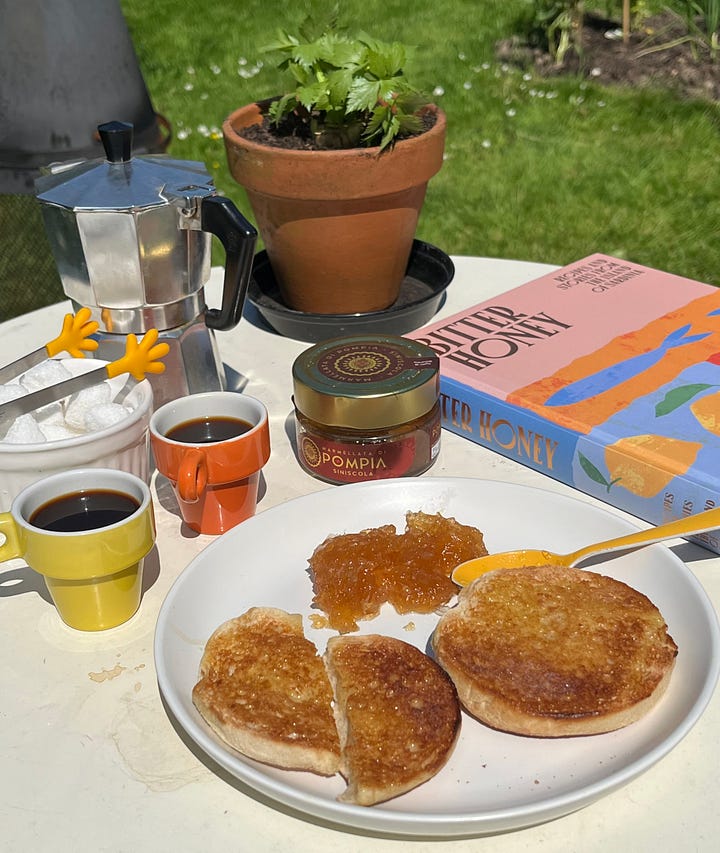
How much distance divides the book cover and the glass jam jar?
115 millimetres

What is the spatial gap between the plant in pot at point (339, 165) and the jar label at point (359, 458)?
1.57 ft

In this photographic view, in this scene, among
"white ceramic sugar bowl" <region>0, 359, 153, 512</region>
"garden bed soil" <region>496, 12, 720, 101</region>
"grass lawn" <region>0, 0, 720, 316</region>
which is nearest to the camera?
"white ceramic sugar bowl" <region>0, 359, 153, 512</region>

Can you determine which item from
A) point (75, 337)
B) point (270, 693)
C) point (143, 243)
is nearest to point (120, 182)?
point (143, 243)

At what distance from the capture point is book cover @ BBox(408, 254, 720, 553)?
120cm

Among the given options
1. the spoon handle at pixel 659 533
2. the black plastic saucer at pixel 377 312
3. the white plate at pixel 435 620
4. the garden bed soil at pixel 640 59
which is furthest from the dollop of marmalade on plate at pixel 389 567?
the garden bed soil at pixel 640 59

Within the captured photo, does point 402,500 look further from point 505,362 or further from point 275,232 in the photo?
point 275,232

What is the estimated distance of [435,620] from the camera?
3.51 feet

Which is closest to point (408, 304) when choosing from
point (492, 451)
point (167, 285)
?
point (492, 451)

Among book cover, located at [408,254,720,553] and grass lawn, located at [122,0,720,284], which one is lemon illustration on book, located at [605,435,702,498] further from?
grass lawn, located at [122,0,720,284]

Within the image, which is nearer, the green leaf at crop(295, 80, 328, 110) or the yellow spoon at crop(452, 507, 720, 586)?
the yellow spoon at crop(452, 507, 720, 586)

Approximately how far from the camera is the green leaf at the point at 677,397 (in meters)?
1.29

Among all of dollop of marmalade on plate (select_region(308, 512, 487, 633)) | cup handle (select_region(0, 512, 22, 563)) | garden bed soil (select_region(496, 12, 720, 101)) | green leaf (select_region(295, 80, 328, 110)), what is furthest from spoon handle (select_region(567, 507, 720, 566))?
garden bed soil (select_region(496, 12, 720, 101))

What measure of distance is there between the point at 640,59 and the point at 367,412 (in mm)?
4272

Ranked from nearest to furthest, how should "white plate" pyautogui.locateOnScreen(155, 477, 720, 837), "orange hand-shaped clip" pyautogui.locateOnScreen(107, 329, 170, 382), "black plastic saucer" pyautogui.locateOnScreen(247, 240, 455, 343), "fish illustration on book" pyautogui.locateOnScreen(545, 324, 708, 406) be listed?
"white plate" pyautogui.locateOnScreen(155, 477, 720, 837) → "orange hand-shaped clip" pyautogui.locateOnScreen(107, 329, 170, 382) → "fish illustration on book" pyautogui.locateOnScreen(545, 324, 708, 406) → "black plastic saucer" pyautogui.locateOnScreen(247, 240, 455, 343)
